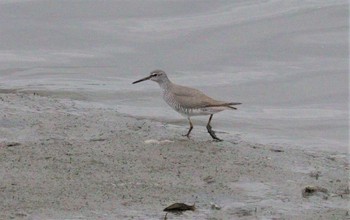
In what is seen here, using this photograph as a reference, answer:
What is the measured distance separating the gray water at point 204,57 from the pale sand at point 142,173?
5.58ft

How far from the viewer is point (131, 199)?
6.93m

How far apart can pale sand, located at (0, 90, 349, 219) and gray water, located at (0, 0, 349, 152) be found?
170 centimetres

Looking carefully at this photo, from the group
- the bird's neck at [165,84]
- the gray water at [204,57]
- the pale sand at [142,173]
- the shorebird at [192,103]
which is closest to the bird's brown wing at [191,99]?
the shorebird at [192,103]

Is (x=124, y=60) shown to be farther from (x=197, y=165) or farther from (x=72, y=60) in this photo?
(x=197, y=165)

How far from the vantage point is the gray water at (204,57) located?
1223 cm

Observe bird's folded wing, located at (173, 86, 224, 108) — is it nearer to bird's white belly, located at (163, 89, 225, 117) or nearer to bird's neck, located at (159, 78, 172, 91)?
bird's white belly, located at (163, 89, 225, 117)

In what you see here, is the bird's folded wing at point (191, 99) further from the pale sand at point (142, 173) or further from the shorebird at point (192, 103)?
the pale sand at point (142, 173)

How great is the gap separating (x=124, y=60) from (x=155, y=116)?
3044mm

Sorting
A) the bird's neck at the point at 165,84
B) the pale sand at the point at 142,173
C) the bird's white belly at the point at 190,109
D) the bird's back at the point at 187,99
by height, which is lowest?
the pale sand at the point at 142,173

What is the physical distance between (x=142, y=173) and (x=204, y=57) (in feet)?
23.8

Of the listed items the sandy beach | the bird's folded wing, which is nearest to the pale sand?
the sandy beach

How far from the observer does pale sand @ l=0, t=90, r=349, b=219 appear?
6.76 meters

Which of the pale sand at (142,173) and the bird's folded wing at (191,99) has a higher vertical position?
the bird's folded wing at (191,99)

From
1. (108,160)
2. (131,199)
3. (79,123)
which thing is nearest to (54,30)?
(79,123)
